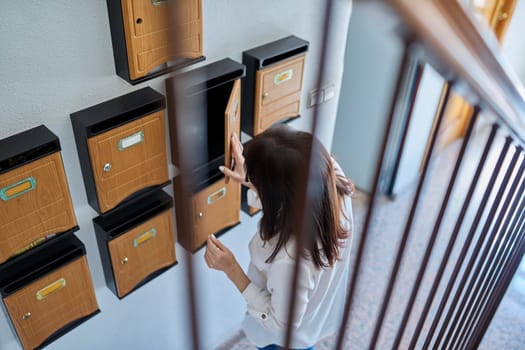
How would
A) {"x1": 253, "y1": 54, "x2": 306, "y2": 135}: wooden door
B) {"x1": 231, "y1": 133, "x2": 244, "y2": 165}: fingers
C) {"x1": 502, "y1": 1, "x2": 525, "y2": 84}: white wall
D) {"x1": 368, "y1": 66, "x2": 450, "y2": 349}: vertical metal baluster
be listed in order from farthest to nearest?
{"x1": 502, "y1": 1, "x2": 525, "y2": 84}: white wall, {"x1": 253, "y1": 54, "x2": 306, "y2": 135}: wooden door, {"x1": 231, "y1": 133, "x2": 244, "y2": 165}: fingers, {"x1": 368, "y1": 66, "x2": 450, "y2": 349}: vertical metal baluster

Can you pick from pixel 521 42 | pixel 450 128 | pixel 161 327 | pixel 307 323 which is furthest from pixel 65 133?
pixel 521 42

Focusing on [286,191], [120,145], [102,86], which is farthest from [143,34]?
[286,191]

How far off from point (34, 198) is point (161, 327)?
34.3 inches

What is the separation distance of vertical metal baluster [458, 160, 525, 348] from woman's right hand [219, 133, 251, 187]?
0.68 meters

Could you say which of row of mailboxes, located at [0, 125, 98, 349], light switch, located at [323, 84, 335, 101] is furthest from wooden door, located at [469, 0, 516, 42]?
row of mailboxes, located at [0, 125, 98, 349]

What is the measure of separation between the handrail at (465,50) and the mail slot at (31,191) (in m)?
0.88

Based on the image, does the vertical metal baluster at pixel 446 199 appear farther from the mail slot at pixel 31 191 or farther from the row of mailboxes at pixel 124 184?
the mail slot at pixel 31 191

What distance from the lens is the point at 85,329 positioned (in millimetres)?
1523

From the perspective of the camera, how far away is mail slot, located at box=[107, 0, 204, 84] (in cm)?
109

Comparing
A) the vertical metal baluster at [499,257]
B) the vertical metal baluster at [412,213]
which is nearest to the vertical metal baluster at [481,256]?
the vertical metal baluster at [499,257]

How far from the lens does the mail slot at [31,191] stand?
1.06 m

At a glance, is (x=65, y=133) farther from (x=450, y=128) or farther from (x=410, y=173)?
(x=450, y=128)

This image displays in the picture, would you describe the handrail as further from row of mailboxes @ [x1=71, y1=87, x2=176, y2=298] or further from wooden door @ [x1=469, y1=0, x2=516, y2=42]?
wooden door @ [x1=469, y1=0, x2=516, y2=42]

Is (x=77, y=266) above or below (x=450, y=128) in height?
above
